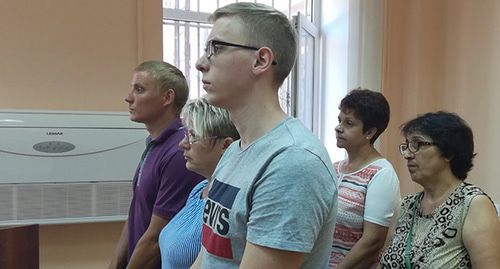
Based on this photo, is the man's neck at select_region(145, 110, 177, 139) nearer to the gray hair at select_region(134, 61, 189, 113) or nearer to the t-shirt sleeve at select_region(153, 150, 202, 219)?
the gray hair at select_region(134, 61, 189, 113)

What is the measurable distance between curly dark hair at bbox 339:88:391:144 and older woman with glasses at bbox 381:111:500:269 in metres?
0.15

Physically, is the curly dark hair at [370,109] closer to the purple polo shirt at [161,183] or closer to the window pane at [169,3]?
the purple polo shirt at [161,183]

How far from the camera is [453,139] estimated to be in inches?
60.4

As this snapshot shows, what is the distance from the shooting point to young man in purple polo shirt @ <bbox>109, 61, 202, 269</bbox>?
1.53 m

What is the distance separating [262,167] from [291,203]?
9cm

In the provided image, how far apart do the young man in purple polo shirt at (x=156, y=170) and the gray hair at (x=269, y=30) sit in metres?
0.78

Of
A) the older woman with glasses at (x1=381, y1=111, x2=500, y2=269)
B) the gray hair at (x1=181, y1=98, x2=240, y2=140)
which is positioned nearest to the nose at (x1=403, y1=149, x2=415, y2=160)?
the older woman with glasses at (x1=381, y1=111, x2=500, y2=269)

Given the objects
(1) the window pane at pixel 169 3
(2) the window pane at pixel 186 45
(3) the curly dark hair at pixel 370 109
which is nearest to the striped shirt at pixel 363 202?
(3) the curly dark hair at pixel 370 109

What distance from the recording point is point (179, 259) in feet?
4.17

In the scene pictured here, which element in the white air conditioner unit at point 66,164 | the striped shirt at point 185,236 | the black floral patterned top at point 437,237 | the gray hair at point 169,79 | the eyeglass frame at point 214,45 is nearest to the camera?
the eyeglass frame at point 214,45

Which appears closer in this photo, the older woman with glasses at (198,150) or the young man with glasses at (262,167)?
the young man with glasses at (262,167)

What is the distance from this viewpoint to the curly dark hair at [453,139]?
153 cm

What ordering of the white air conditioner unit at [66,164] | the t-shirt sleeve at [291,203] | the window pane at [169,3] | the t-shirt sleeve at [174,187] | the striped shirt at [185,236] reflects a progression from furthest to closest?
the window pane at [169,3], the white air conditioner unit at [66,164], the t-shirt sleeve at [174,187], the striped shirt at [185,236], the t-shirt sleeve at [291,203]

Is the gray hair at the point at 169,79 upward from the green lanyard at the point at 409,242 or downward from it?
upward
